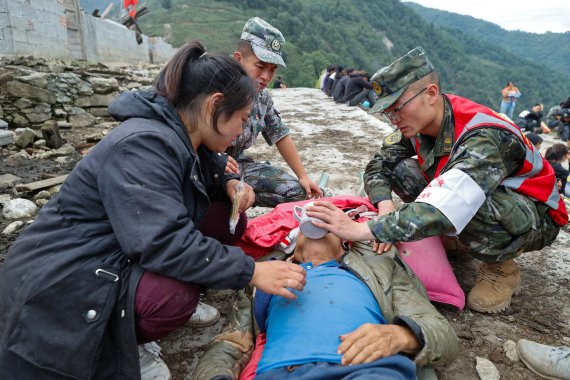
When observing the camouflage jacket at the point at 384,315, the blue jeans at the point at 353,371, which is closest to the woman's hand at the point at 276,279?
the blue jeans at the point at 353,371

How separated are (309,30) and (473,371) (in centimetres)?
8350

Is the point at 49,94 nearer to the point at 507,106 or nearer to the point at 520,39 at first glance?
the point at 507,106

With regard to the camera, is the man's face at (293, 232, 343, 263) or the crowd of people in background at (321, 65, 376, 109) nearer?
the man's face at (293, 232, 343, 263)

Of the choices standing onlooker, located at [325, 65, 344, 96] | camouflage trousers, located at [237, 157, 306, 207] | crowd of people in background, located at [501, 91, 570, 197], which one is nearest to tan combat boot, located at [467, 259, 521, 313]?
camouflage trousers, located at [237, 157, 306, 207]

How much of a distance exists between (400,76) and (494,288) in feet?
4.48

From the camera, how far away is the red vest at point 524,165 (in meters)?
2.23

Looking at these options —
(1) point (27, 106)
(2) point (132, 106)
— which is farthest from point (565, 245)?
(1) point (27, 106)

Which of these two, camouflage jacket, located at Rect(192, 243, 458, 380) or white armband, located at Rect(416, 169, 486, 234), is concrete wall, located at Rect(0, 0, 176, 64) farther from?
white armband, located at Rect(416, 169, 486, 234)

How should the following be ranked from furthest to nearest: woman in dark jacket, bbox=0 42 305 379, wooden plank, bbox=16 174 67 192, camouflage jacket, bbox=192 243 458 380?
wooden plank, bbox=16 174 67 192 < camouflage jacket, bbox=192 243 458 380 < woman in dark jacket, bbox=0 42 305 379

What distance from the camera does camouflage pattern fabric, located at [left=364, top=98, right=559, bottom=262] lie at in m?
1.98

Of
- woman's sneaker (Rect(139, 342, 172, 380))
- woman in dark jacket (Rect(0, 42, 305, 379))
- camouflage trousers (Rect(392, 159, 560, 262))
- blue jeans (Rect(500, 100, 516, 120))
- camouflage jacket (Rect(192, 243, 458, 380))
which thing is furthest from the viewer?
blue jeans (Rect(500, 100, 516, 120))

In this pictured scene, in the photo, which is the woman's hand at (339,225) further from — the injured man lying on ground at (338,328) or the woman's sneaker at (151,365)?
the woman's sneaker at (151,365)

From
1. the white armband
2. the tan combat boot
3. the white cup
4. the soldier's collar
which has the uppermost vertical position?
the soldier's collar

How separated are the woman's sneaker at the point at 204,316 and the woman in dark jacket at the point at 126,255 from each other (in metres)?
0.65
